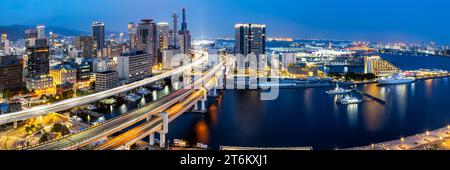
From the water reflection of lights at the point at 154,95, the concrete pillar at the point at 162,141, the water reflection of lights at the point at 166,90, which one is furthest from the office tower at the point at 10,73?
the concrete pillar at the point at 162,141

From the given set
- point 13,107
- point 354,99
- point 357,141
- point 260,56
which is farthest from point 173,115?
point 260,56

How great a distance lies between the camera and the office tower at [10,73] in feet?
23.3

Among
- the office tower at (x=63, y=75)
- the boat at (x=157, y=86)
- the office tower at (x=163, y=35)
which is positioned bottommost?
the boat at (x=157, y=86)

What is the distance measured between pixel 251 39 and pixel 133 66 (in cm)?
423

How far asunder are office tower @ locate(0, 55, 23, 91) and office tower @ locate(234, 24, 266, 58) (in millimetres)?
6452

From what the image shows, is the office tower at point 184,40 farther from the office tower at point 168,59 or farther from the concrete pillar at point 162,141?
the concrete pillar at point 162,141

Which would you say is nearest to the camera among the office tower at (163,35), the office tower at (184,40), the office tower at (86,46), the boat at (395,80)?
the boat at (395,80)

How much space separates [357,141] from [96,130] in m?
2.70

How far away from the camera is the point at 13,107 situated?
5.52m

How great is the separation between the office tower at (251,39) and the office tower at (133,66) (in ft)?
11.1

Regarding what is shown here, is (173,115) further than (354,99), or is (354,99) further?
(354,99)

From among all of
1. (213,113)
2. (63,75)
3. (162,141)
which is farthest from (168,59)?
(162,141)
